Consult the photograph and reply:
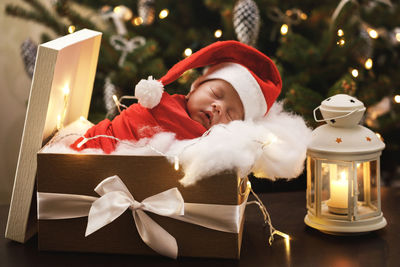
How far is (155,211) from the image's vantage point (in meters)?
0.89

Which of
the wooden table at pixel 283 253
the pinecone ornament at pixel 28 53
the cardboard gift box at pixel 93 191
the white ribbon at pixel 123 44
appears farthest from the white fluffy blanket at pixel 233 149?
the pinecone ornament at pixel 28 53

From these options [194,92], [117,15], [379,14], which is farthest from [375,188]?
[117,15]

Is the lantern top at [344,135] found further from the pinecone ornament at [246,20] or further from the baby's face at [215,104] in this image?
the pinecone ornament at [246,20]

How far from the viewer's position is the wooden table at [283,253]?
89 centimetres

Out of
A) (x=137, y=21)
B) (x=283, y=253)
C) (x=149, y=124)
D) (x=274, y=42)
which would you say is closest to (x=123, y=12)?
(x=137, y=21)

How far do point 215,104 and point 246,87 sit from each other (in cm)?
8

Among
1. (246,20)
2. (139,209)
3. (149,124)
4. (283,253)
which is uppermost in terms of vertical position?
(246,20)

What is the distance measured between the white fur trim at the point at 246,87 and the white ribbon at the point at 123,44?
67 cm

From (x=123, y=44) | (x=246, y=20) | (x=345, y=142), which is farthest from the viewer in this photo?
(x=123, y=44)

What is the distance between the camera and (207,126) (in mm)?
1110

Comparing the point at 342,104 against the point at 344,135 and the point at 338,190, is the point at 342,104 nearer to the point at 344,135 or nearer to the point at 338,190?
the point at 344,135

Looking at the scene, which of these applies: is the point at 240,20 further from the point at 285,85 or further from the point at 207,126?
the point at 207,126

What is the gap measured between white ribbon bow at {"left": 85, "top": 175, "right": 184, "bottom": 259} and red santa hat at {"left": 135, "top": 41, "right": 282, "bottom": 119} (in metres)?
0.25

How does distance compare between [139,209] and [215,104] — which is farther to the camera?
[215,104]
